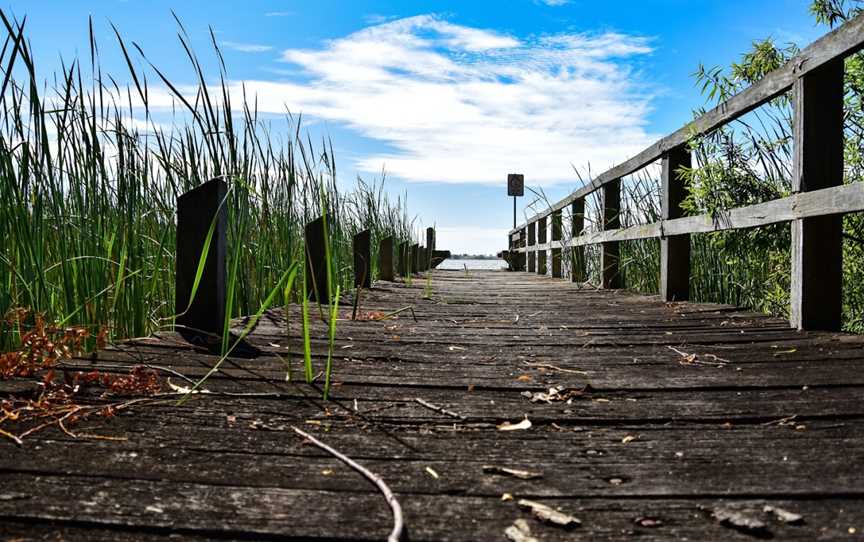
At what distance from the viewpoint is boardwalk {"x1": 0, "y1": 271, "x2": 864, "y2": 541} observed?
3.15ft

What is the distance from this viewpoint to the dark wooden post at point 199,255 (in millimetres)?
2459

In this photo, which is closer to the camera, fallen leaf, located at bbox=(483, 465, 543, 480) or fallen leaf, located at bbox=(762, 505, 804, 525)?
fallen leaf, located at bbox=(762, 505, 804, 525)

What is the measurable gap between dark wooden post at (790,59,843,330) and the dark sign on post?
1953 centimetres

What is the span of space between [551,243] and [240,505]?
26.8ft

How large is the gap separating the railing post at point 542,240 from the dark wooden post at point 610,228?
4293 millimetres

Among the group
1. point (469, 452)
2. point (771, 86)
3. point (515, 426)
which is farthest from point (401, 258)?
point (469, 452)

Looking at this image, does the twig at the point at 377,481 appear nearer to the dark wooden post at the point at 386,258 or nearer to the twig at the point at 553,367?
the twig at the point at 553,367

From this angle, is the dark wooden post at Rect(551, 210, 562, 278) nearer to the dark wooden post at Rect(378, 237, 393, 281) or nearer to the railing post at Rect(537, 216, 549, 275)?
the railing post at Rect(537, 216, 549, 275)

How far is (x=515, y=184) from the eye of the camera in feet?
73.2

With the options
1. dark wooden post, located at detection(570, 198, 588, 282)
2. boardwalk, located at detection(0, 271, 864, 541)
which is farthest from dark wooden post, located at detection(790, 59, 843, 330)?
dark wooden post, located at detection(570, 198, 588, 282)

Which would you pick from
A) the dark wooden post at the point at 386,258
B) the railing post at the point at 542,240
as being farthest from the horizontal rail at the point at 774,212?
the railing post at the point at 542,240

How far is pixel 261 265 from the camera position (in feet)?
11.0

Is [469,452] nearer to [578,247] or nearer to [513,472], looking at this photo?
[513,472]

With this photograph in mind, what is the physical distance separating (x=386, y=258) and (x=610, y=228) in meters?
2.52
